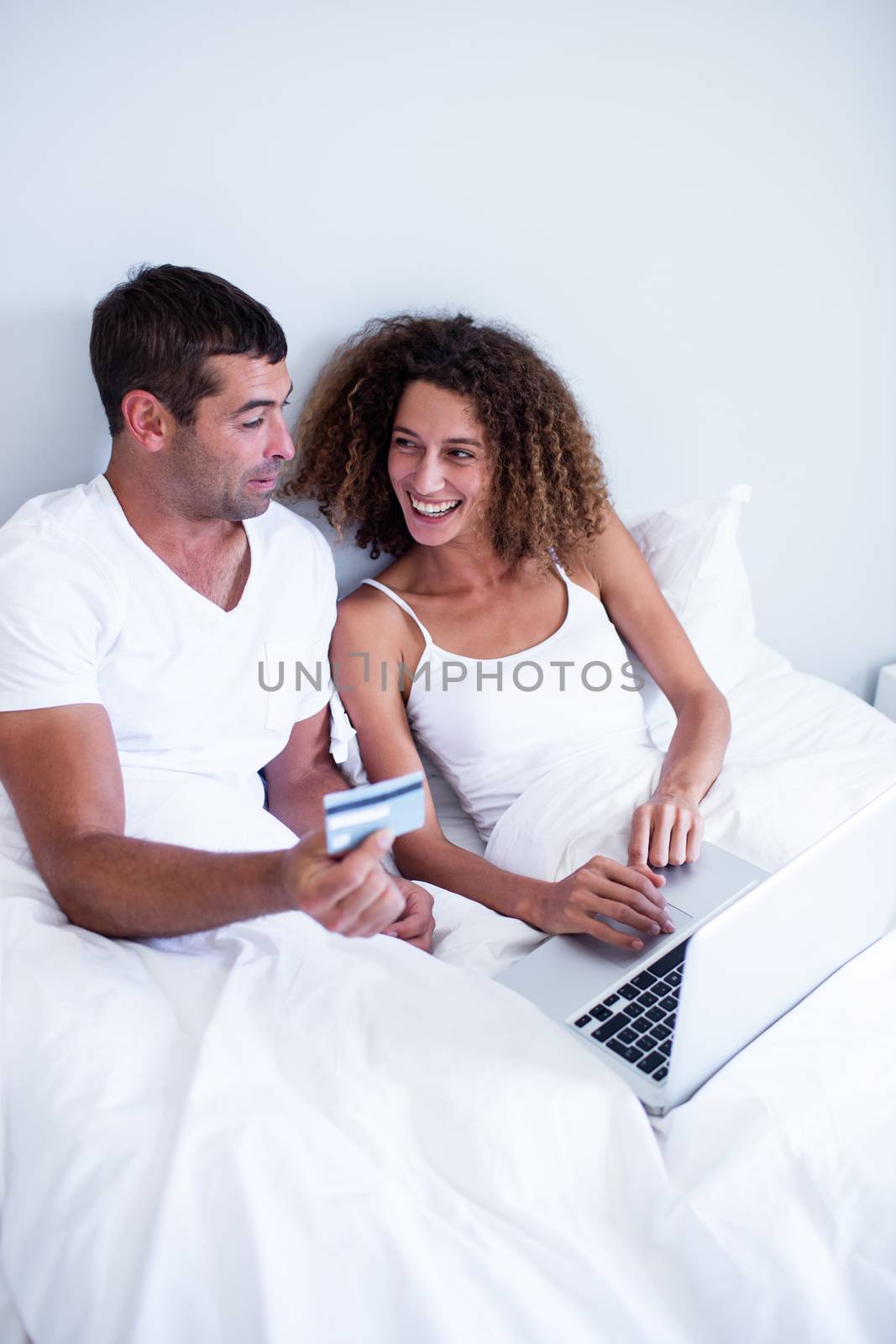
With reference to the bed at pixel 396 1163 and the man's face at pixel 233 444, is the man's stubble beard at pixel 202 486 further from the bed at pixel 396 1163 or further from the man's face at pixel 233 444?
the bed at pixel 396 1163

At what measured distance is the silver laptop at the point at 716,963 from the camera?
34.7 inches

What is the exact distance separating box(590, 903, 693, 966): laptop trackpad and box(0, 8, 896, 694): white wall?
3.11 feet

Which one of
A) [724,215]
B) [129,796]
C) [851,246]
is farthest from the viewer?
[851,246]

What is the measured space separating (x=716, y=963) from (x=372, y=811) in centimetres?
32

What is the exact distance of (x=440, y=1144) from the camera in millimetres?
891

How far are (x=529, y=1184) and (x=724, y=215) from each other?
162 centimetres

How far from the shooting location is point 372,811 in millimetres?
813

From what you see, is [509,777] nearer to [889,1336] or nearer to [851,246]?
[889,1336]

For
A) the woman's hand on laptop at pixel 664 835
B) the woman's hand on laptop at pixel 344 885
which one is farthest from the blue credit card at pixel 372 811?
the woman's hand on laptop at pixel 664 835

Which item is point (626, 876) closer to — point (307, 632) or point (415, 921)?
point (415, 921)

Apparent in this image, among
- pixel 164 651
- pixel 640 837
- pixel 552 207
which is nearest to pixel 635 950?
pixel 640 837

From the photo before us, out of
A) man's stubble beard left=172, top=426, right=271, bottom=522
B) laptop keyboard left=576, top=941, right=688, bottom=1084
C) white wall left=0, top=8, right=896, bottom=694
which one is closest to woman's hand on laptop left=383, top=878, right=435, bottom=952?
laptop keyboard left=576, top=941, right=688, bottom=1084

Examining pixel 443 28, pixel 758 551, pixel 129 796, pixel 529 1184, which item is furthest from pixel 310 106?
pixel 529 1184

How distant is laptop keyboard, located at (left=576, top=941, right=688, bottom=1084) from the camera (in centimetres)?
103
